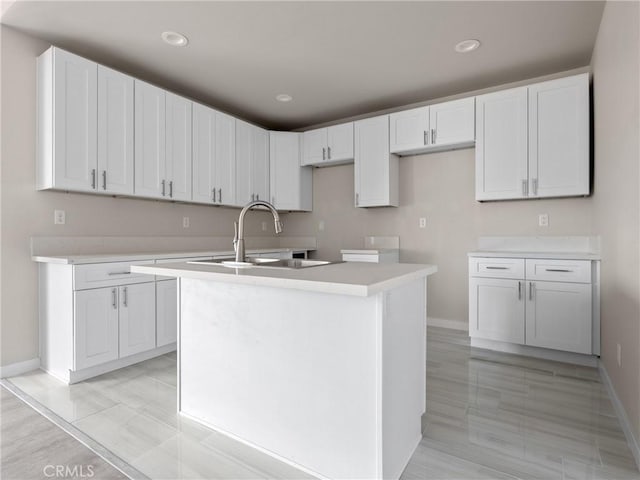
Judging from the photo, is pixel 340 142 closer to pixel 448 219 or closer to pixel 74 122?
pixel 448 219

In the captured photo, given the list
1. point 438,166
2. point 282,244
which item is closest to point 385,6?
point 438,166

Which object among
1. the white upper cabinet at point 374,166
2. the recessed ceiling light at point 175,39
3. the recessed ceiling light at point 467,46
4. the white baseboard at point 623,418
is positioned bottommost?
the white baseboard at point 623,418

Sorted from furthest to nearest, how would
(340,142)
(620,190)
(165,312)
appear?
(340,142) < (165,312) < (620,190)

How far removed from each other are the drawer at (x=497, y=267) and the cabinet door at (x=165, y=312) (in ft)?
8.61

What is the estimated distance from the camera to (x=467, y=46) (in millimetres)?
2854

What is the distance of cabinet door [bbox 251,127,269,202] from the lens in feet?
14.3

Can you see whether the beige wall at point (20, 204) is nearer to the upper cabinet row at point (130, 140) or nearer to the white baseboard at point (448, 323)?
the upper cabinet row at point (130, 140)

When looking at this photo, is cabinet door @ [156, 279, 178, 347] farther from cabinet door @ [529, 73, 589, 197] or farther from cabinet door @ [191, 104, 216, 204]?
cabinet door @ [529, 73, 589, 197]

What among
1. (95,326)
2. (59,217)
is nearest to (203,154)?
(59,217)

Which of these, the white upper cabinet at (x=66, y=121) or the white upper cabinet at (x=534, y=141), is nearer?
the white upper cabinet at (x=66, y=121)

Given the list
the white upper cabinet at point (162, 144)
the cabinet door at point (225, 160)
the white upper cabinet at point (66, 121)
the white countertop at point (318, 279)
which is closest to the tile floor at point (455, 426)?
the white countertop at point (318, 279)

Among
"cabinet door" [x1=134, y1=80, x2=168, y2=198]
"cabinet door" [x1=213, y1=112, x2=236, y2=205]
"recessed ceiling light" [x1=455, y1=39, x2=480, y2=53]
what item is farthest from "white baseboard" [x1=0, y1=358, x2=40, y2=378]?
"recessed ceiling light" [x1=455, y1=39, x2=480, y2=53]

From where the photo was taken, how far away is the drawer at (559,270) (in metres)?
2.73

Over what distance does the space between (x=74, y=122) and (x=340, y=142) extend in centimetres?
269
